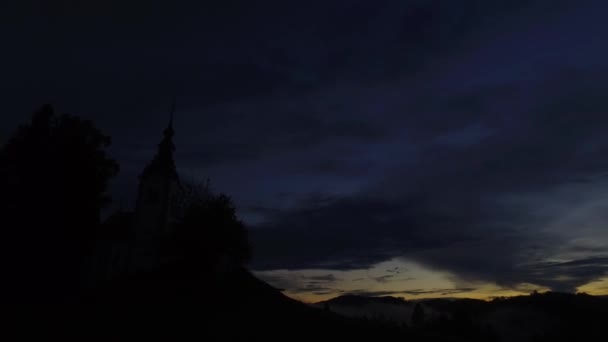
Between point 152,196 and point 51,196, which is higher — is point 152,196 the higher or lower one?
the higher one

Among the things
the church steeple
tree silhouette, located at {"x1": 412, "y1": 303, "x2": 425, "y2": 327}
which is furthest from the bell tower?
tree silhouette, located at {"x1": 412, "y1": 303, "x2": 425, "y2": 327}

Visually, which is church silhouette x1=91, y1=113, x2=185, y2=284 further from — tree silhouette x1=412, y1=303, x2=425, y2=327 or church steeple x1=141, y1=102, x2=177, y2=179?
tree silhouette x1=412, y1=303, x2=425, y2=327

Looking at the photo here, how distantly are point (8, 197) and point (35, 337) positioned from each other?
15.2 m

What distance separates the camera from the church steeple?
6431 cm

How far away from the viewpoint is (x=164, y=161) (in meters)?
65.6

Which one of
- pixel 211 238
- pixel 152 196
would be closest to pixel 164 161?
pixel 152 196

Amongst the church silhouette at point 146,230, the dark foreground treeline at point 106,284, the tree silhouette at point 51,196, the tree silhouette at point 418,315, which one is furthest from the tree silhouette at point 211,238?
the tree silhouette at point 418,315

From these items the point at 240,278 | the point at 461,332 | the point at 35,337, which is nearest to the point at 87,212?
the point at 35,337

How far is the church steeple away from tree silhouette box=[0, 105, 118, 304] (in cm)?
1680

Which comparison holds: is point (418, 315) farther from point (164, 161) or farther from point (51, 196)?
point (51, 196)

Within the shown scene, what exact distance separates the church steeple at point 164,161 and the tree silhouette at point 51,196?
16.8 metres

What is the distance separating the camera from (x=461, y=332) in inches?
3600

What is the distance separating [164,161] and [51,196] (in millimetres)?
25109

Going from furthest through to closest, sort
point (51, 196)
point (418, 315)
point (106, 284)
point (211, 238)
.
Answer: point (418, 315)
point (106, 284)
point (211, 238)
point (51, 196)
